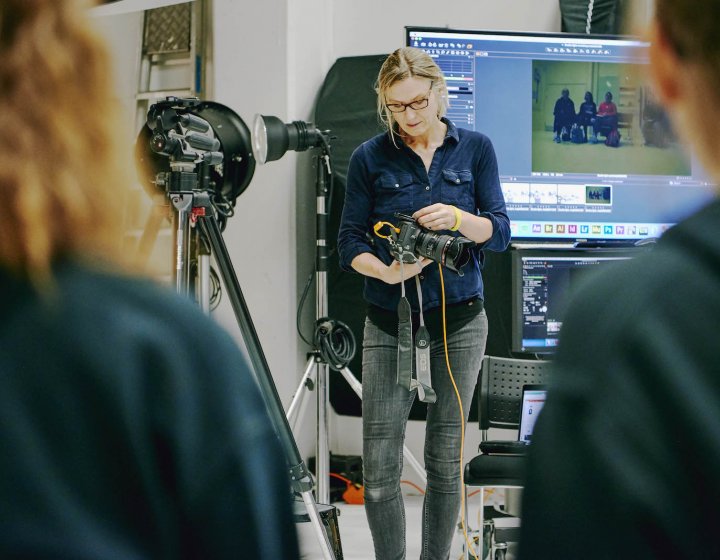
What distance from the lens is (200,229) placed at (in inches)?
100

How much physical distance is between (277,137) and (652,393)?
2.73 metres

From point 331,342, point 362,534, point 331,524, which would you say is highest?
point 331,342

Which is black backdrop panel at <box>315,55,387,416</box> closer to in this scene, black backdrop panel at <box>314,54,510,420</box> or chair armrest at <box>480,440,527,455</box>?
black backdrop panel at <box>314,54,510,420</box>

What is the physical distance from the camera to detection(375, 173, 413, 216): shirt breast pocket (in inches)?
101

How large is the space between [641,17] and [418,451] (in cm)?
393

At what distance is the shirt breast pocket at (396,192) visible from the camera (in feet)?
8.39

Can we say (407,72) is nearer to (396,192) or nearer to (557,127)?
(396,192)

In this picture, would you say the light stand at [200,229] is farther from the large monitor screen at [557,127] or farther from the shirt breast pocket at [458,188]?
the large monitor screen at [557,127]

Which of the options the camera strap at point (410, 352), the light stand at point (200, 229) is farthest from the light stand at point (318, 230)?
the camera strap at point (410, 352)

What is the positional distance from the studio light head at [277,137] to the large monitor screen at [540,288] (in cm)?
87

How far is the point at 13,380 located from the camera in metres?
0.52

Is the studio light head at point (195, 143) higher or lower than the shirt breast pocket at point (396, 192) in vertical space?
higher

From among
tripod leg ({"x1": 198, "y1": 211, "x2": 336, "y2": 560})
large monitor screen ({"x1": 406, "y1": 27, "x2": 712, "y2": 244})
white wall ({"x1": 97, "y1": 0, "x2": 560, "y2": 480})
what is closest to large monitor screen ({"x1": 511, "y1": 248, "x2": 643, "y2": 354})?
large monitor screen ({"x1": 406, "y1": 27, "x2": 712, "y2": 244})

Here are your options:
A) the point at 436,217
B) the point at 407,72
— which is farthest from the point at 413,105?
the point at 436,217
